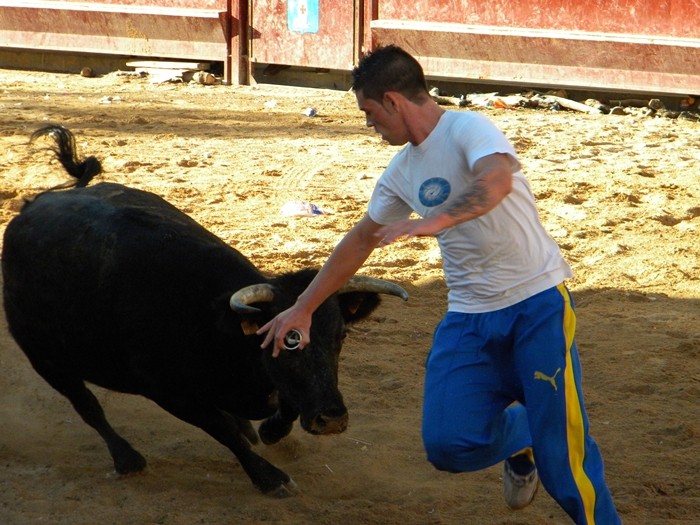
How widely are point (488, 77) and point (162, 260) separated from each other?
9.88m

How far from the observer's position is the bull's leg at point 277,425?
5066mm

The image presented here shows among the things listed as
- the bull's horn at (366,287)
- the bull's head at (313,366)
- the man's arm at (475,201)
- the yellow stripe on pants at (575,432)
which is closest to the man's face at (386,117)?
the man's arm at (475,201)

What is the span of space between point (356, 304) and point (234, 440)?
2.74ft

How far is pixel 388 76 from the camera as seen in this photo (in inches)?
143

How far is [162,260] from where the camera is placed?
5.03m

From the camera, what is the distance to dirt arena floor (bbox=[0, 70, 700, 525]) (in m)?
4.79

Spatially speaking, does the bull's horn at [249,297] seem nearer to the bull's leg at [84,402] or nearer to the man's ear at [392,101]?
the bull's leg at [84,402]

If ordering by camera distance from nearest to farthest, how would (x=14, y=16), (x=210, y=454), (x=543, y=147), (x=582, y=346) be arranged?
(x=210, y=454), (x=582, y=346), (x=543, y=147), (x=14, y=16)

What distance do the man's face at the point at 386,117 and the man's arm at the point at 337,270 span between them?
0.40 m

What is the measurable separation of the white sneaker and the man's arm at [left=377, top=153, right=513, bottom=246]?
128cm

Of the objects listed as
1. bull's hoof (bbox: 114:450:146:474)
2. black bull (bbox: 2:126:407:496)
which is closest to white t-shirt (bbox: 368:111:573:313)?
black bull (bbox: 2:126:407:496)

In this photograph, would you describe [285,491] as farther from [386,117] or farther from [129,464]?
[386,117]

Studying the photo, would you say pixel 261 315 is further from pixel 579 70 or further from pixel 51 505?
pixel 579 70

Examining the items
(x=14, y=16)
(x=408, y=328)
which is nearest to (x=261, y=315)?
(x=408, y=328)
